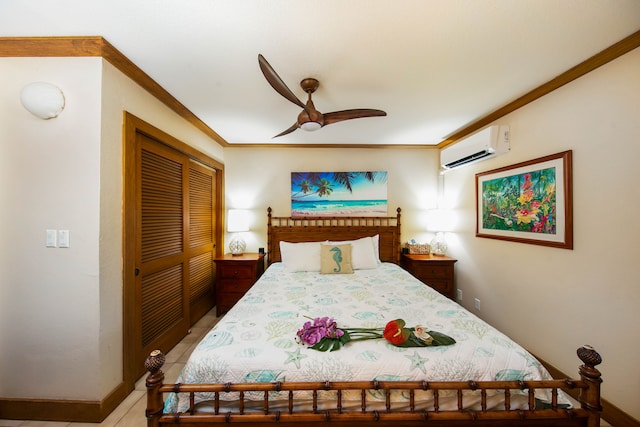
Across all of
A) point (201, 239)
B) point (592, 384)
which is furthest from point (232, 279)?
point (592, 384)

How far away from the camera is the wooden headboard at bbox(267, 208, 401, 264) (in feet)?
12.1

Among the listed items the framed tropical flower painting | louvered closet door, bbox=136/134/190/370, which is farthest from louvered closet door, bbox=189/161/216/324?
the framed tropical flower painting

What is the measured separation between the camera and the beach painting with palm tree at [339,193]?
3.77 meters

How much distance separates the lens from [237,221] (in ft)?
11.6

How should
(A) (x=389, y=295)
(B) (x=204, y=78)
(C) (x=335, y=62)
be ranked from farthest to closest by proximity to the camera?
(A) (x=389, y=295), (B) (x=204, y=78), (C) (x=335, y=62)

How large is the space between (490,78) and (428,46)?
766mm

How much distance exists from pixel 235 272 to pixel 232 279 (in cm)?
10

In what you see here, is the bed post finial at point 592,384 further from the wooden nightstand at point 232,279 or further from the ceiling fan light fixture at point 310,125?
the wooden nightstand at point 232,279

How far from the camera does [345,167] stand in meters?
3.83

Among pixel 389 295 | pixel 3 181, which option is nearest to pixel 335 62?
pixel 389 295

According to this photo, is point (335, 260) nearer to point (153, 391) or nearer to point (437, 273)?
point (437, 273)

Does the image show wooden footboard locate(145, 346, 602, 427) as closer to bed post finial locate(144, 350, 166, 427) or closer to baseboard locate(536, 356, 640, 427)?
bed post finial locate(144, 350, 166, 427)

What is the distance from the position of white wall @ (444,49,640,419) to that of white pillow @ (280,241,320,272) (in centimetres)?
209

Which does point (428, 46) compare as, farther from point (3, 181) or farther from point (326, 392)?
point (3, 181)
